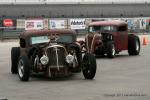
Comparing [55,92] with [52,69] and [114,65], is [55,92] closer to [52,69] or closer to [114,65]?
[52,69]

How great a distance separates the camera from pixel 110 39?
826 inches

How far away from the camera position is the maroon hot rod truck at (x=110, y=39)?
20.5 meters

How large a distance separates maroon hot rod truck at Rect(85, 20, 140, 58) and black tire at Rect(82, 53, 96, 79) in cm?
704

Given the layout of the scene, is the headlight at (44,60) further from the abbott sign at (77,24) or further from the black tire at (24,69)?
the abbott sign at (77,24)

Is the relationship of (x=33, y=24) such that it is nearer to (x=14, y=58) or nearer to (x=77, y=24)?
(x=77, y=24)

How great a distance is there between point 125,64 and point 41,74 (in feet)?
14.5

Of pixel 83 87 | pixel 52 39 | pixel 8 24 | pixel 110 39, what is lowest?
pixel 8 24

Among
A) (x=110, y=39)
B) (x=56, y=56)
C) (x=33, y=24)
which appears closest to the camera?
(x=56, y=56)

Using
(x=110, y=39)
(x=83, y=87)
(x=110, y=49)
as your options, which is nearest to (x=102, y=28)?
(x=110, y=39)

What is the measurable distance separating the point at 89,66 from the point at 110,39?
27.9 ft

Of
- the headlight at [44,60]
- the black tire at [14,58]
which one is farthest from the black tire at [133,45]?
the headlight at [44,60]

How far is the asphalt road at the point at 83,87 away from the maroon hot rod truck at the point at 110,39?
5.12 meters

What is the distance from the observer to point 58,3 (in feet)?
A: 221

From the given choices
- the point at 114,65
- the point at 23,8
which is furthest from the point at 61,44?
the point at 23,8
